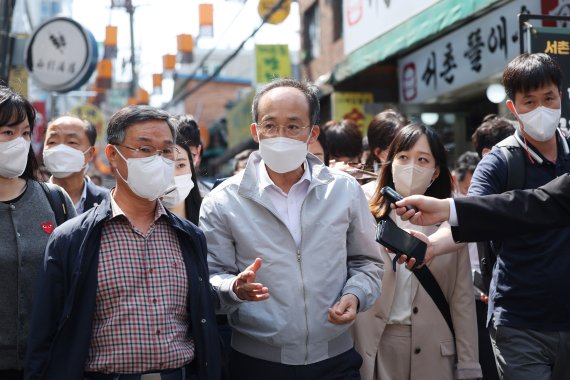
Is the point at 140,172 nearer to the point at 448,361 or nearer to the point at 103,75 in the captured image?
the point at 448,361

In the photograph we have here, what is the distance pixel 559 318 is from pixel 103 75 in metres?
21.6

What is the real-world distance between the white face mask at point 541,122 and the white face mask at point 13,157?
265cm

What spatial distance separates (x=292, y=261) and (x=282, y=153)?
1.75 feet

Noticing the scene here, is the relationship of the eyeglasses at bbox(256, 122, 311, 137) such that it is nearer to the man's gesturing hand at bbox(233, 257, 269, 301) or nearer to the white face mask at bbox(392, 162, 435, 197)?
the man's gesturing hand at bbox(233, 257, 269, 301)

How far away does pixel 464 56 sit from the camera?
446 inches

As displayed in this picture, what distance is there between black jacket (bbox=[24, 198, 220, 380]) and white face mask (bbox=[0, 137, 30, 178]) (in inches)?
23.2

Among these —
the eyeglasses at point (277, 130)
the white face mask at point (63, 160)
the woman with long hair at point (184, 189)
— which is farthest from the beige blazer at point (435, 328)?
the white face mask at point (63, 160)

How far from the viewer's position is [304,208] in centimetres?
384

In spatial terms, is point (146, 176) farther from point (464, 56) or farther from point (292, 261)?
point (464, 56)

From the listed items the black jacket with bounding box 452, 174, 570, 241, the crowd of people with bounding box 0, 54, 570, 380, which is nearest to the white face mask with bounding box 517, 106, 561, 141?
the crowd of people with bounding box 0, 54, 570, 380

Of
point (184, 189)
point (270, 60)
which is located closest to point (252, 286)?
point (184, 189)

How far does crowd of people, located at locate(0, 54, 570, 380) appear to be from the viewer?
11.1 feet

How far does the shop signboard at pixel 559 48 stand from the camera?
561 centimetres

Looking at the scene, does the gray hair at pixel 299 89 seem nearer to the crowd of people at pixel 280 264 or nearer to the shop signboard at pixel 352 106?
the crowd of people at pixel 280 264
